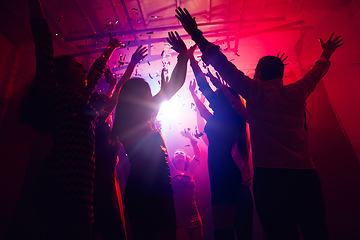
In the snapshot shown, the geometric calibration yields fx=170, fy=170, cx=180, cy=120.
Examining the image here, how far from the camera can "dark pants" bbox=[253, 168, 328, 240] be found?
1.03m

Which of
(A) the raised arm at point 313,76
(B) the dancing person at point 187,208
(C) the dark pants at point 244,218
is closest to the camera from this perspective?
(A) the raised arm at point 313,76

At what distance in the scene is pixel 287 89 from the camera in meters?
1.30

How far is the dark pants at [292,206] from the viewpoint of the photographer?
103 cm

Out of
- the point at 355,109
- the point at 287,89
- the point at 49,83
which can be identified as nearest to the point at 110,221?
the point at 49,83

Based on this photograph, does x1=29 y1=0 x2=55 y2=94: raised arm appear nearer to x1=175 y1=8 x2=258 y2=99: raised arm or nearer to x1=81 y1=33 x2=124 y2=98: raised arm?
x1=81 y1=33 x2=124 y2=98: raised arm

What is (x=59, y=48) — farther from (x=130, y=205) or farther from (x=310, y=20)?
(x=310, y=20)

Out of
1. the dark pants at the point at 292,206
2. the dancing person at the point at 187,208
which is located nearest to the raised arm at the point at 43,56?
the dark pants at the point at 292,206

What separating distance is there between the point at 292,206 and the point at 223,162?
745 mm

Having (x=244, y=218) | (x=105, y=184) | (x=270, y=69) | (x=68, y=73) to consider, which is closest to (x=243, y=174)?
(x=244, y=218)

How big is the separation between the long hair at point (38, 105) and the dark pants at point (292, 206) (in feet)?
4.78

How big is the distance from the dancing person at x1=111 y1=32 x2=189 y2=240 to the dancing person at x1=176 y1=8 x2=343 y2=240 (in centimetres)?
57

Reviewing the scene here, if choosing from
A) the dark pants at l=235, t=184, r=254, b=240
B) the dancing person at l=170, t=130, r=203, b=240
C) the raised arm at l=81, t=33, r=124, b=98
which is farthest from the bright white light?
the dark pants at l=235, t=184, r=254, b=240

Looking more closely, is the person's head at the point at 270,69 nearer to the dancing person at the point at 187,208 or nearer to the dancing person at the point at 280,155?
the dancing person at the point at 280,155

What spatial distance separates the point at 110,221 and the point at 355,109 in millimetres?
5430
